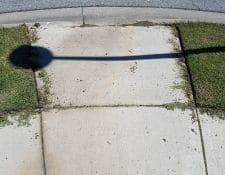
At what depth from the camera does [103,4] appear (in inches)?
275

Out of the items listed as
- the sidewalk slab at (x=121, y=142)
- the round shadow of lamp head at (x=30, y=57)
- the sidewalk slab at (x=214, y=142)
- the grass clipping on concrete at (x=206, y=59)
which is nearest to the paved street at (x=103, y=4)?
the grass clipping on concrete at (x=206, y=59)

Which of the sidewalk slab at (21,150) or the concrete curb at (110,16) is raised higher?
the concrete curb at (110,16)

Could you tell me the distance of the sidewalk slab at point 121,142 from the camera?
4871 mm

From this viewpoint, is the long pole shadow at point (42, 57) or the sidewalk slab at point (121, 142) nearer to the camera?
the sidewalk slab at point (121, 142)

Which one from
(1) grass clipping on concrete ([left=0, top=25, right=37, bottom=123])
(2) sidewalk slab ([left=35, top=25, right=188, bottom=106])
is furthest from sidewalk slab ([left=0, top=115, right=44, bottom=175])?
(2) sidewalk slab ([left=35, top=25, right=188, bottom=106])

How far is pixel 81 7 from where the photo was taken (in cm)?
691

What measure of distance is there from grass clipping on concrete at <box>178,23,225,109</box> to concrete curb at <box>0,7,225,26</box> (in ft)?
0.85

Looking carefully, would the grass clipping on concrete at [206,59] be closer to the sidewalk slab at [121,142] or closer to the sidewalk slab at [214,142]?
the sidewalk slab at [214,142]

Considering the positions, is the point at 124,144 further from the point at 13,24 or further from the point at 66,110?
the point at 13,24

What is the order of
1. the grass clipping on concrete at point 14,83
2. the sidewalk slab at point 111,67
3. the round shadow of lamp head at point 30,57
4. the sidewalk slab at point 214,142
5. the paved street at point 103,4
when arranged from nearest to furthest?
1. the sidewalk slab at point 214,142
2. the grass clipping on concrete at point 14,83
3. the sidewalk slab at point 111,67
4. the round shadow of lamp head at point 30,57
5. the paved street at point 103,4

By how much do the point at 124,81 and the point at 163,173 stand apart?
1.34 m

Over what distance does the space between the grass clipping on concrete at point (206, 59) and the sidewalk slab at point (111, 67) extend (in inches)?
6.9

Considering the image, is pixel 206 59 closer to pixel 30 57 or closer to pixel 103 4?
pixel 103 4

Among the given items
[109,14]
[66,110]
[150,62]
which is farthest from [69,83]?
[109,14]
